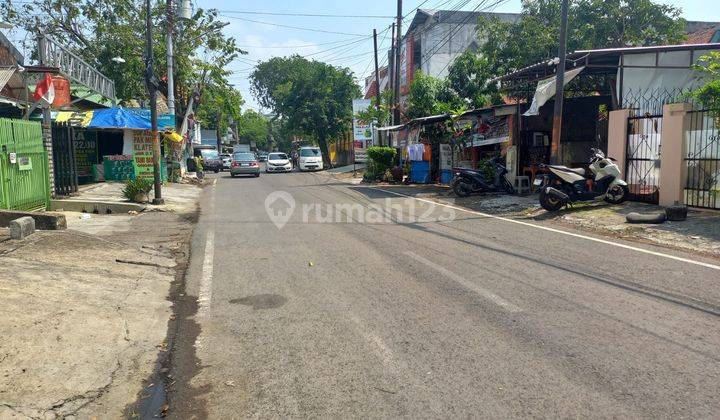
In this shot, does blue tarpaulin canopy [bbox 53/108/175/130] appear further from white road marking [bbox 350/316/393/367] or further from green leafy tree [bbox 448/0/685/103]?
white road marking [bbox 350/316/393/367]

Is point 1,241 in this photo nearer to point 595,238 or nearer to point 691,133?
point 595,238

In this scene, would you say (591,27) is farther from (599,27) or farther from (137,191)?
(137,191)

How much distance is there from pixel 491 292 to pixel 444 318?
3.67ft

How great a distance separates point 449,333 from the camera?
512 cm

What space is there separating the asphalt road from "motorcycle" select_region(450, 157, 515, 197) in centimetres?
854

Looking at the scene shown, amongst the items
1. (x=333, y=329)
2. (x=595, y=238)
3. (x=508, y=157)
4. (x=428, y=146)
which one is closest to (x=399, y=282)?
(x=333, y=329)

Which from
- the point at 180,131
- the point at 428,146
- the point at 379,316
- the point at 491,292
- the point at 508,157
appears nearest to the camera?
the point at 379,316

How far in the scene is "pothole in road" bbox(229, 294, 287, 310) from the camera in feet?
20.4

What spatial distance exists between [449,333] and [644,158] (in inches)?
418

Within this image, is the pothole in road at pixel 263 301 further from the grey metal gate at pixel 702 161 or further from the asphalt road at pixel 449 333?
the grey metal gate at pixel 702 161

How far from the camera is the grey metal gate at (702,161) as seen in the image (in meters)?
11.7

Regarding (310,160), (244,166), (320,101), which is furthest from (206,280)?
(320,101)

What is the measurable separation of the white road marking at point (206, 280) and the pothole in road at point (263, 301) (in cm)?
33

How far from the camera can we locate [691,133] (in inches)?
473
